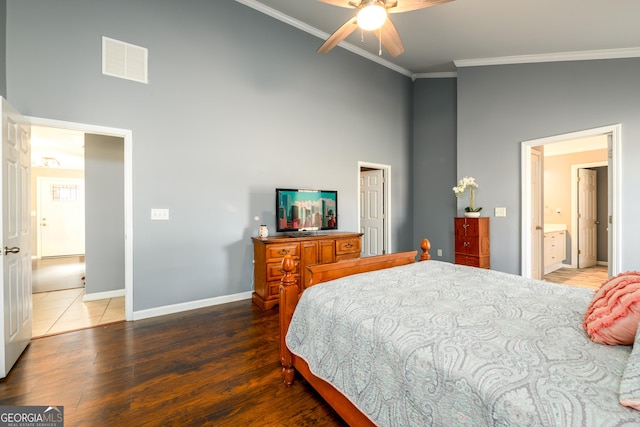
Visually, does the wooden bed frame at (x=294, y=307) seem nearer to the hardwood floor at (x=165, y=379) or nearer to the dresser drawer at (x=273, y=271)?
the hardwood floor at (x=165, y=379)

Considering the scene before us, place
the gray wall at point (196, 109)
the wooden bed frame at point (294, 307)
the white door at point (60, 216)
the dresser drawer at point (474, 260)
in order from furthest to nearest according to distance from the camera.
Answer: the white door at point (60, 216) → the dresser drawer at point (474, 260) → the gray wall at point (196, 109) → the wooden bed frame at point (294, 307)

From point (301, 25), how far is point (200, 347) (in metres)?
4.36

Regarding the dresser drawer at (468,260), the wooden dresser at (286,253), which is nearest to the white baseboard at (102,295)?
the wooden dresser at (286,253)

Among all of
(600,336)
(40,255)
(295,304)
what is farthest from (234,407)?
(40,255)

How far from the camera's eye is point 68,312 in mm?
3205

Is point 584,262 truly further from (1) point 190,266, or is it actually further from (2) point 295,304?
(1) point 190,266

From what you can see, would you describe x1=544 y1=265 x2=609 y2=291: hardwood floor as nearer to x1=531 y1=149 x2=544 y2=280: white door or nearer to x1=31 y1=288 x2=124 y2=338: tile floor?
x1=531 y1=149 x2=544 y2=280: white door

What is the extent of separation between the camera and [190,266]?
3305 mm

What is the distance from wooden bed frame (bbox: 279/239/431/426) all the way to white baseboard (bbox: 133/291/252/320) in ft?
6.02

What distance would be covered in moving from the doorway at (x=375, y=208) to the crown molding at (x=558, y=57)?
2085 mm

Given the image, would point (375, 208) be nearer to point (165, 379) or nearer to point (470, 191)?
point (470, 191)

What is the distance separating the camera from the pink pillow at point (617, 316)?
3.25 ft

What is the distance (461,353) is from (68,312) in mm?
4122

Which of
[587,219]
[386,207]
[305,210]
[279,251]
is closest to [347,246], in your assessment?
[305,210]
